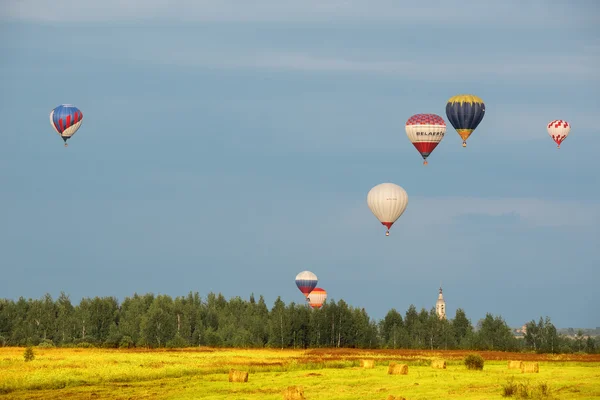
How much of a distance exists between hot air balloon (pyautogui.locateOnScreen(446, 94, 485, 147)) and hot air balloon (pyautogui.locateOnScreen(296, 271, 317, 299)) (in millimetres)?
81621

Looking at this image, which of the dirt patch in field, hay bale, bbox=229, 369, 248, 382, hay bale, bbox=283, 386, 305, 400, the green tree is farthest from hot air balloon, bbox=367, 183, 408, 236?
hay bale, bbox=283, 386, 305, 400

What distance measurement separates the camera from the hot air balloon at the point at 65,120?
12706cm

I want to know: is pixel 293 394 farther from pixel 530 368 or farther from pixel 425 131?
pixel 425 131

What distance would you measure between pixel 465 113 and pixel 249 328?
7772cm

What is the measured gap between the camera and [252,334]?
161750 millimetres

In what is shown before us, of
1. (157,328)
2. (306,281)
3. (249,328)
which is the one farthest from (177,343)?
(306,281)

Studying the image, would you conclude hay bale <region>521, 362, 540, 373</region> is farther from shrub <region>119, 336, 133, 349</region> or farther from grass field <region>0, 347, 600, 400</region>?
shrub <region>119, 336, 133, 349</region>

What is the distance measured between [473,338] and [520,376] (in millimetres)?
94027

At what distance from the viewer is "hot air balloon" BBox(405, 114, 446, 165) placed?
4540 inches

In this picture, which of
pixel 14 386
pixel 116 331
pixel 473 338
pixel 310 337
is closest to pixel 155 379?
pixel 14 386

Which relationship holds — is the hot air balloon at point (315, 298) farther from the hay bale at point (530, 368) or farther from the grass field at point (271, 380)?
the hay bale at point (530, 368)

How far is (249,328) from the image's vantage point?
176125 mm

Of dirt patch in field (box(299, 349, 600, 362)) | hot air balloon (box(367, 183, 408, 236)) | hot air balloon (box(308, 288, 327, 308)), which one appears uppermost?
hot air balloon (box(367, 183, 408, 236))

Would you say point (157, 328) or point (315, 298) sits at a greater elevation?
point (315, 298)
